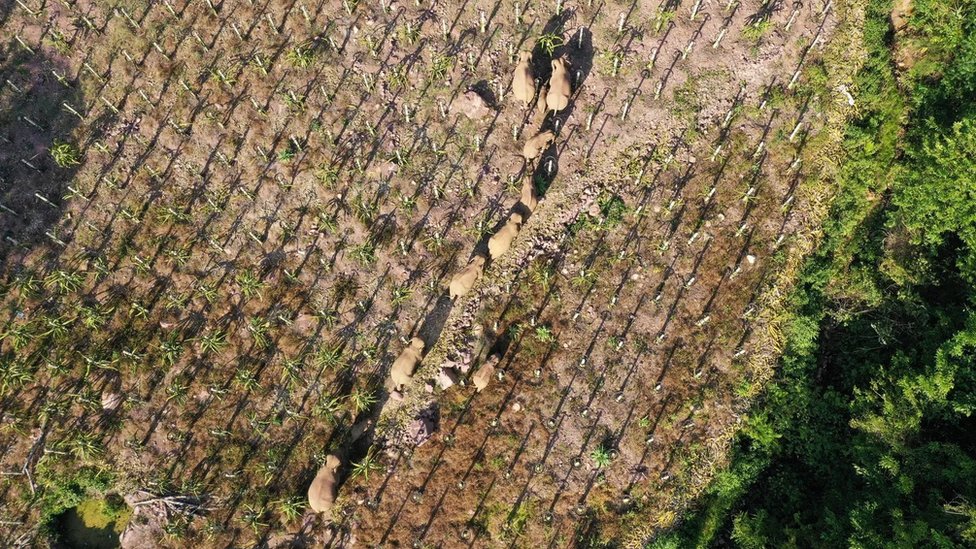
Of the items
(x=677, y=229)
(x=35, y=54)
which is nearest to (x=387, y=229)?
(x=677, y=229)

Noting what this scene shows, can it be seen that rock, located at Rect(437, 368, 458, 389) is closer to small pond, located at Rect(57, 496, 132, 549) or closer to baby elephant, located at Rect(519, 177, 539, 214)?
baby elephant, located at Rect(519, 177, 539, 214)

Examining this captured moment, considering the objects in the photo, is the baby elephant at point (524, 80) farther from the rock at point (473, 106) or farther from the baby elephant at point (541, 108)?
the rock at point (473, 106)

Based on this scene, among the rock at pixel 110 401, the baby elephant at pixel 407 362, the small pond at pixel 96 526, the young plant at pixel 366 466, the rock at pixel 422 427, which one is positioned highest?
the baby elephant at pixel 407 362

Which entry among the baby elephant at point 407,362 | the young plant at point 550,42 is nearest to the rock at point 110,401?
the baby elephant at point 407,362

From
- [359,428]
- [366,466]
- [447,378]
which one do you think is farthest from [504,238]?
[366,466]

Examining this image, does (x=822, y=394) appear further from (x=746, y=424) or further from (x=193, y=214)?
(x=193, y=214)

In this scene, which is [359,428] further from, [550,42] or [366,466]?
[550,42]

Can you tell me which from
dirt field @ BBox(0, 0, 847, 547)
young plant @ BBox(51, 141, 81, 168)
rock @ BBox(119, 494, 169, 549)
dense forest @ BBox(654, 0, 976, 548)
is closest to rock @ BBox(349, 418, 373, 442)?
dirt field @ BBox(0, 0, 847, 547)
